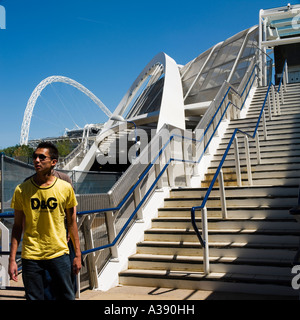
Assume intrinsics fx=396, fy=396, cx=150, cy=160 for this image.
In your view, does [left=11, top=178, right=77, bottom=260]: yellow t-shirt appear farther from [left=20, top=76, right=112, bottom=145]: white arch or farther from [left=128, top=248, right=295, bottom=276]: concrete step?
[left=20, top=76, right=112, bottom=145]: white arch

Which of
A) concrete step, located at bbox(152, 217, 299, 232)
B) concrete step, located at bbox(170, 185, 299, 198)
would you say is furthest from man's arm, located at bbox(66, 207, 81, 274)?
concrete step, located at bbox(170, 185, 299, 198)

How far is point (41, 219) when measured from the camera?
10.6ft

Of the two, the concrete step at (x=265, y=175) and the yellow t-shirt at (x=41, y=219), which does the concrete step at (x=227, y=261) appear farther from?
the yellow t-shirt at (x=41, y=219)

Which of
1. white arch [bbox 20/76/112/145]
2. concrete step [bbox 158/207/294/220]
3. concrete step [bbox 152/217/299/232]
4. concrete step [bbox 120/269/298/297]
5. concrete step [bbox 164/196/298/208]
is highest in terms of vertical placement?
white arch [bbox 20/76/112/145]

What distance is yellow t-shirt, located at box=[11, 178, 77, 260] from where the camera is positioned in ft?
10.5

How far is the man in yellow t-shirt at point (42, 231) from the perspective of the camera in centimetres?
317

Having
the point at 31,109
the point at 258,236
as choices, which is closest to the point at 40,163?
the point at 258,236

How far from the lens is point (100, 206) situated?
18.0ft

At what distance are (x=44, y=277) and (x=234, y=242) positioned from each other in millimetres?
3377

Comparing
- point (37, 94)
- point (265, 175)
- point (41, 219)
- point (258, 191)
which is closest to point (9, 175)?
point (41, 219)

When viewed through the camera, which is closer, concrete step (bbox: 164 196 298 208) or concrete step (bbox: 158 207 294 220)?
concrete step (bbox: 158 207 294 220)

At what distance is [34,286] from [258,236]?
3.61 m

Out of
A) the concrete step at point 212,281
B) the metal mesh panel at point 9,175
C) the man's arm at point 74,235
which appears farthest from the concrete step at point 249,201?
the man's arm at point 74,235

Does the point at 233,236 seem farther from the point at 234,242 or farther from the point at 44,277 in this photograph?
the point at 44,277
